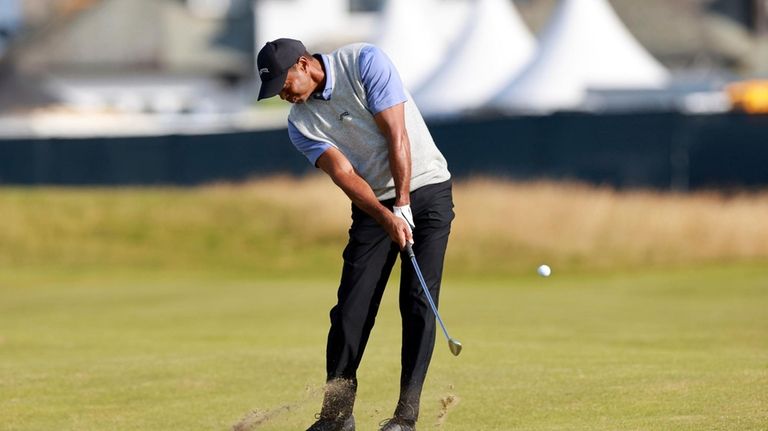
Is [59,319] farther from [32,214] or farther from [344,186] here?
[32,214]

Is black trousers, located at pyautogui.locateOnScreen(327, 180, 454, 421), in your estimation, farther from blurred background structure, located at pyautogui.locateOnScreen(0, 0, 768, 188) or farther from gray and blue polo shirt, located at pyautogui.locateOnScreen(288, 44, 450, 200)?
blurred background structure, located at pyautogui.locateOnScreen(0, 0, 768, 188)

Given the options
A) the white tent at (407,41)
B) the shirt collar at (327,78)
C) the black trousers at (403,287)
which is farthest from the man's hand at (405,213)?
the white tent at (407,41)

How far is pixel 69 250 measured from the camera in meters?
28.0

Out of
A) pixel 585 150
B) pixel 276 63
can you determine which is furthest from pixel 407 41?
pixel 276 63

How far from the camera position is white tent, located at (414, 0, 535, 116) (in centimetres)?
3966

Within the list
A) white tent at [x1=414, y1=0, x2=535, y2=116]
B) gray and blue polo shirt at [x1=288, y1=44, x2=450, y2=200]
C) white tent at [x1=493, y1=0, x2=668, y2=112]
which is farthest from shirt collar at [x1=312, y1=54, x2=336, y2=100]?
white tent at [x1=414, y1=0, x2=535, y2=116]

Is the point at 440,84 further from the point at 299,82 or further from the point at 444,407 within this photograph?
the point at 299,82

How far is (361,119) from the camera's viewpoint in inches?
298

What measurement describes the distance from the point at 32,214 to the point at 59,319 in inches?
544

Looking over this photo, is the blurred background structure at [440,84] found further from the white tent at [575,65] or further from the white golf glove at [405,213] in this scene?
the white golf glove at [405,213]

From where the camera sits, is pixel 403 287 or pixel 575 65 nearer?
pixel 403 287

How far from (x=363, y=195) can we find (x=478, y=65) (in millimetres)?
33125

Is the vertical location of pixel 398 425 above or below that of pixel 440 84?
above

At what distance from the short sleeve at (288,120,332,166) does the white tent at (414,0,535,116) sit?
3171 cm
